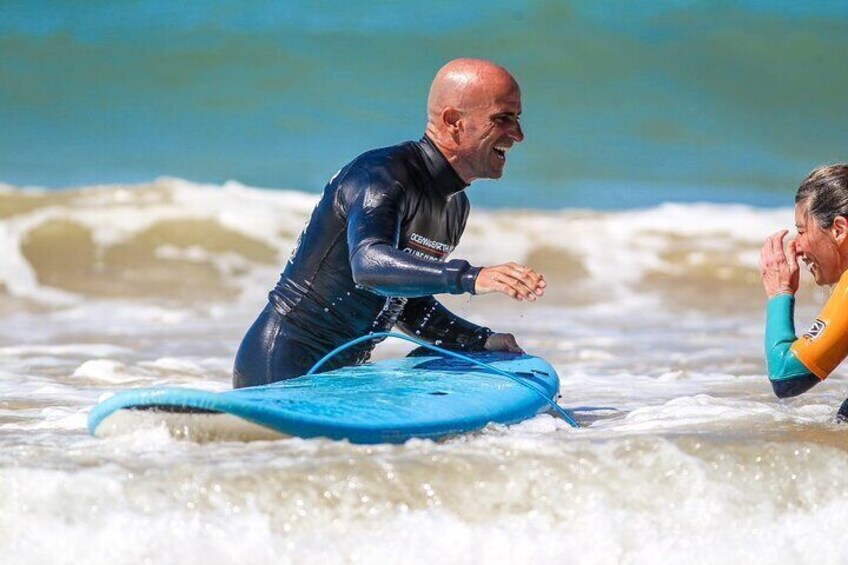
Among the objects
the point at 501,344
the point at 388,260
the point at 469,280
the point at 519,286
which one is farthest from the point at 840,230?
the point at 501,344

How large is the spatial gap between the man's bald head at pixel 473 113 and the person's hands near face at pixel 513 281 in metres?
0.69

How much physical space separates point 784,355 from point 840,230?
352 millimetres

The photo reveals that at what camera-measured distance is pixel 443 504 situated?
2.81 metres

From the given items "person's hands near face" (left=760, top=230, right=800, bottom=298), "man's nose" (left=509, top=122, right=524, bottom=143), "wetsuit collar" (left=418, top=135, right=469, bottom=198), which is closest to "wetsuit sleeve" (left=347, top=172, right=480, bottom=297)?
"wetsuit collar" (left=418, top=135, right=469, bottom=198)

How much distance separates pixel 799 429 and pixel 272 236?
11.1 metres

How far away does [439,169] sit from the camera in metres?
4.01

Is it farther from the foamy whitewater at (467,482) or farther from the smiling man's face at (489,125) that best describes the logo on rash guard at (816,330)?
the smiling man's face at (489,125)

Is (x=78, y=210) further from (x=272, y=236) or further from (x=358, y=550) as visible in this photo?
(x=358, y=550)

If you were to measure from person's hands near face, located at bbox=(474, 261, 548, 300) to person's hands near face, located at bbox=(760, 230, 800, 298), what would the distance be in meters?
0.64

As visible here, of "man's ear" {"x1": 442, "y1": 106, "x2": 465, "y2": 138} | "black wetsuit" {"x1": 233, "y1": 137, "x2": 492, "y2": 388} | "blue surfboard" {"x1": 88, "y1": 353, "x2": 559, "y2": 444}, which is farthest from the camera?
"man's ear" {"x1": 442, "y1": 106, "x2": 465, "y2": 138}

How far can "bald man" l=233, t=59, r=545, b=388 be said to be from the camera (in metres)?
3.84

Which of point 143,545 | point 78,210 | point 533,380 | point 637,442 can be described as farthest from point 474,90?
point 78,210

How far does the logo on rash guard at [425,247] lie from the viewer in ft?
12.9

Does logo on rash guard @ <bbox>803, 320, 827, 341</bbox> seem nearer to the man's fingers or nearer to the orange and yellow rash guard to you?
the orange and yellow rash guard
